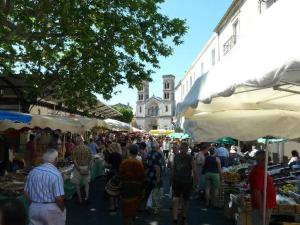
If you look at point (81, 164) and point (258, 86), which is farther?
point (81, 164)

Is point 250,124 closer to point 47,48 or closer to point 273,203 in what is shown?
point 273,203

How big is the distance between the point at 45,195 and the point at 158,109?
13406 centimetres

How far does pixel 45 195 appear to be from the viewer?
18.9 ft

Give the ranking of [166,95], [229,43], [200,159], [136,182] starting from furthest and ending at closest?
[166,95] → [229,43] → [200,159] → [136,182]

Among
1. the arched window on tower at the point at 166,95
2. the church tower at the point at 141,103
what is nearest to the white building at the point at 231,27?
the arched window on tower at the point at 166,95

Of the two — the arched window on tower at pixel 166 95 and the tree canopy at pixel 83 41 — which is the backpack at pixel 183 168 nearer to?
the tree canopy at pixel 83 41

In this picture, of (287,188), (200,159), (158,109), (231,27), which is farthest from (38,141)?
(158,109)

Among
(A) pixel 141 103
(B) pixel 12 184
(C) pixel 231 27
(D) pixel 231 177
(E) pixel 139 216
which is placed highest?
(A) pixel 141 103

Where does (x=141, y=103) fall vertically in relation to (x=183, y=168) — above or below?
above

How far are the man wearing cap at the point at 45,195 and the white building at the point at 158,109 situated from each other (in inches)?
5131

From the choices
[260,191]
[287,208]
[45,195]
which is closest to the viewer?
[45,195]

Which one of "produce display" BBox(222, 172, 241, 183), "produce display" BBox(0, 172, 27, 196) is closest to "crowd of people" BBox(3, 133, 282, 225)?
"produce display" BBox(222, 172, 241, 183)

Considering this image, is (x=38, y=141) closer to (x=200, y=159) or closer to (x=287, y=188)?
(x=200, y=159)

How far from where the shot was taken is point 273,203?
674 centimetres
